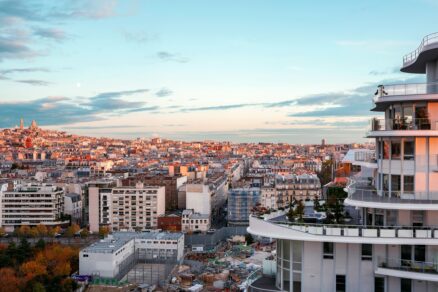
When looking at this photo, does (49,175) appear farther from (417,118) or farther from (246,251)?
(417,118)

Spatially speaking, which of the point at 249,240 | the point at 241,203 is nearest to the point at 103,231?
the point at 249,240

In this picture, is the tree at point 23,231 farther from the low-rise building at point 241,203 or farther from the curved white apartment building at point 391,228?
the curved white apartment building at point 391,228

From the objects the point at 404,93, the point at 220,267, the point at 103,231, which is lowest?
the point at 220,267

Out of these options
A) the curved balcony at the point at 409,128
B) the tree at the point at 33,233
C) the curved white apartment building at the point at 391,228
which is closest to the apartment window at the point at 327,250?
the curved white apartment building at the point at 391,228

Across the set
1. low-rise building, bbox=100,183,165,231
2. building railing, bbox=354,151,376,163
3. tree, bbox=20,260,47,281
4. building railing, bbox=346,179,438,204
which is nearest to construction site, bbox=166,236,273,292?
tree, bbox=20,260,47,281

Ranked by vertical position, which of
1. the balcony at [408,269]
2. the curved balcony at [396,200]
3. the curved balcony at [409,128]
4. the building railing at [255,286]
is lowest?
the building railing at [255,286]

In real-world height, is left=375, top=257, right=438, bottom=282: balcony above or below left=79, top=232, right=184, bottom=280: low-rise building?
above

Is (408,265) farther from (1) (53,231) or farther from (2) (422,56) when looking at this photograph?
(1) (53,231)

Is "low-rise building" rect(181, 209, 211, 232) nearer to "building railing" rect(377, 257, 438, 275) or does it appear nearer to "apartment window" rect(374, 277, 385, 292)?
"apartment window" rect(374, 277, 385, 292)
